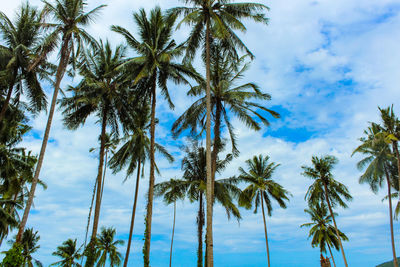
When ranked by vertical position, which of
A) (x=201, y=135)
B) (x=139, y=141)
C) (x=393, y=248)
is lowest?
(x=393, y=248)

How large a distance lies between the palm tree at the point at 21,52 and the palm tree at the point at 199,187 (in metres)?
12.2

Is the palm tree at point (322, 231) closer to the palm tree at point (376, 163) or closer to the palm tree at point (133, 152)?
the palm tree at point (376, 163)

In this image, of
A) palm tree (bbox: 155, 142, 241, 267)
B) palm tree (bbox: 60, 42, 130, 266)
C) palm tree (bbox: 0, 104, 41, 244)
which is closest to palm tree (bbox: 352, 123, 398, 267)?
palm tree (bbox: 155, 142, 241, 267)

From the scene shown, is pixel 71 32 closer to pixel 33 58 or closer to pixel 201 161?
pixel 33 58

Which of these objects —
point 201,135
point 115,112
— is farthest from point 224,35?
point 115,112

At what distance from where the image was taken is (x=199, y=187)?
21.4m

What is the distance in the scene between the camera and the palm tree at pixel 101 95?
68.0 ft

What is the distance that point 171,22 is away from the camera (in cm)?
1984

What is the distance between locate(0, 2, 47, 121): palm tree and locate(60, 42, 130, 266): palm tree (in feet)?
8.45

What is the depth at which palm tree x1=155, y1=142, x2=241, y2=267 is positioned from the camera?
22.5 m

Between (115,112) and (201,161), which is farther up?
(115,112)

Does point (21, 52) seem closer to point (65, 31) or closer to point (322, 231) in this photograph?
point (65, 31)

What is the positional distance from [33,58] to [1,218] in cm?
1238

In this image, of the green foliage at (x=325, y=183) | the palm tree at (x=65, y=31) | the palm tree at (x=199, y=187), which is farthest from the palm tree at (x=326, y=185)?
the palm tree at (x=65, y=31)
